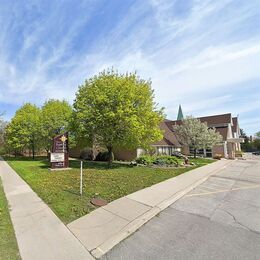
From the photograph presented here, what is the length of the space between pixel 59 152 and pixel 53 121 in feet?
40.6

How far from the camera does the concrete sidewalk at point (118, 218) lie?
5.26 metres

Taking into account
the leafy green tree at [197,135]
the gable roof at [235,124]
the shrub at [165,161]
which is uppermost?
the gable roof at [235,124]

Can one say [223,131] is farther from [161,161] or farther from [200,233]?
[200,233]

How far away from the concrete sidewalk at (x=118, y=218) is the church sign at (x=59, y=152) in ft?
30.1

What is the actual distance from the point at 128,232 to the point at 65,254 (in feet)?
5.78

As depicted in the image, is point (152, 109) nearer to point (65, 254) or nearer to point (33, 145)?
point (65, 254)

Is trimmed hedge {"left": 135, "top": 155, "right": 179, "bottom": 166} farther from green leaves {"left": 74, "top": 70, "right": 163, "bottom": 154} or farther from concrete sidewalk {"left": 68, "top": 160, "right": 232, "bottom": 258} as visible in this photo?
concrete sidewalk {"left": 68, "top": 160, "right": 232, "bottom": 258}

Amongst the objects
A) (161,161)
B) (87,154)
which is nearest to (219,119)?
(87,154)

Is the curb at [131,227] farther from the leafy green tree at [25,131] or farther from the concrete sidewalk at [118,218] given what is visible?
the leafy green tree at [25,131]

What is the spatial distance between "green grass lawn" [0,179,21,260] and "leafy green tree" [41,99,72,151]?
839 inches

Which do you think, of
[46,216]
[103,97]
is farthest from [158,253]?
[103,97]

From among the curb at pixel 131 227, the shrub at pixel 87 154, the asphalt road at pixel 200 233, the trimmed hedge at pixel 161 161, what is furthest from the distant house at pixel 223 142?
the curb at pixel 131 227

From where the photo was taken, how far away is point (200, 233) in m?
5.68

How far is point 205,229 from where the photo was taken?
5.93 metres
